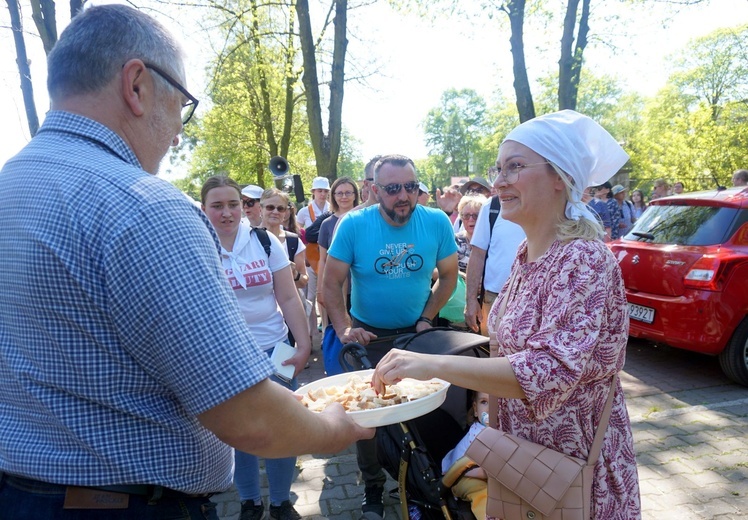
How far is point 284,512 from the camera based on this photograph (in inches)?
132

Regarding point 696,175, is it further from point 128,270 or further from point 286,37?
point 128,270

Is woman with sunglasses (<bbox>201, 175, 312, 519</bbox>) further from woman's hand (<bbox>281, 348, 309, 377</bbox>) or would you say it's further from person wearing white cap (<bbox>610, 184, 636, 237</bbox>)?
person wearing white cap (<bbox>610, 184, 636, 237</bbox>)

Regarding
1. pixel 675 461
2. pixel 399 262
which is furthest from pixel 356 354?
pixel 675 461

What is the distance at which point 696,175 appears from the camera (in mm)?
33969

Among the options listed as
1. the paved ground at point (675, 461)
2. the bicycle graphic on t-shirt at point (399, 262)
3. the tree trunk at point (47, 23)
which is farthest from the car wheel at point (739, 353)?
the tree trunk at point (47, 23)

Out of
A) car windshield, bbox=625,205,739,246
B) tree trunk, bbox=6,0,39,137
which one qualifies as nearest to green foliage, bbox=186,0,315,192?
tree trunk, bbox=6,0,39,137

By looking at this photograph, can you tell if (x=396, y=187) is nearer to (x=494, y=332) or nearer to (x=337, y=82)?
(x=494, y=332)

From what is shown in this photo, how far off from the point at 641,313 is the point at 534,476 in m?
4.66

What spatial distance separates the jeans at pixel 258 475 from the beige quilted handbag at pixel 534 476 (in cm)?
174

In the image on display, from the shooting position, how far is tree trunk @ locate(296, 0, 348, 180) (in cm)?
1273

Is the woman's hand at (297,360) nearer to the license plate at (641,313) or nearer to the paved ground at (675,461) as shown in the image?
the paved ground at (675,461)

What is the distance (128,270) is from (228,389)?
32cm

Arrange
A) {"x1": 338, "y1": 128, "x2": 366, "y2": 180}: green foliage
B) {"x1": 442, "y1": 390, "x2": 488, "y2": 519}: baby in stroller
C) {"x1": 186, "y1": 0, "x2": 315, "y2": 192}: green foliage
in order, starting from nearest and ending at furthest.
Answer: {"x1": 442, "y1": 390, "x2": 488, "y2": 519}: baby in stroller, {"x1": 186, "y1": 0, "x2": 315, "y2": 192}: green foliage, {"x1": 338, "y1": 128, "x2": 366, "y2": 180}: green foliage

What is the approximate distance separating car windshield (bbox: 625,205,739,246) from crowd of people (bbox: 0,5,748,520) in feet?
14.1
